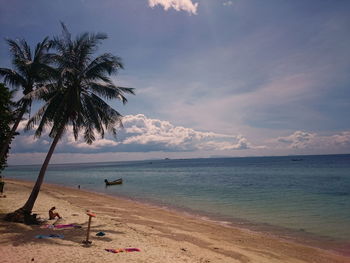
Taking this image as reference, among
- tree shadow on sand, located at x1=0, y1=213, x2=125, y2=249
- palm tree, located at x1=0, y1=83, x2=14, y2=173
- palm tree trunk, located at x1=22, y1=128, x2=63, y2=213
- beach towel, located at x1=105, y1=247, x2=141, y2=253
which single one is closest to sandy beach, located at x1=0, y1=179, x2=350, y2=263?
tree shadow on sand, located at x1=0, y1=213, x2=125, y2=249

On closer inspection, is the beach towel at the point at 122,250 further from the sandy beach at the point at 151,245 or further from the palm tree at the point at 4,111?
the palm tree at the point at 4,111

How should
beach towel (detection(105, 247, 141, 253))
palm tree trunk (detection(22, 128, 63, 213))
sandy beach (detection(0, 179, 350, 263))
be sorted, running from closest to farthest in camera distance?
1. sandy beach (detection(0, 179, 350, 263))
2. beach towel (detection(105, 247, 141, 253))
3. palm tree trunk (detection(22, 128, 63, 213))

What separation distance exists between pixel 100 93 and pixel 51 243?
7.52 m

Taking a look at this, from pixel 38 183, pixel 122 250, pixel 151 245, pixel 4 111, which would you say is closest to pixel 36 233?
pixel 38 183

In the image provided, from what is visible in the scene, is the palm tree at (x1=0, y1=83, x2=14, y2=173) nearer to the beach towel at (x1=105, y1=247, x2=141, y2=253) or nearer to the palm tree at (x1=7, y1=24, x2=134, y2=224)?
the palm tree at (x1=7, y1=24, x2=134, y2=224)

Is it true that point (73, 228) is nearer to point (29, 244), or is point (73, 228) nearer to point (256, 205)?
point (29, 244)

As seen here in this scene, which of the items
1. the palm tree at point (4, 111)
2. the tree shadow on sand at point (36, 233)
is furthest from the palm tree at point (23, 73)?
the tree shadow on sand at point (36, 233)

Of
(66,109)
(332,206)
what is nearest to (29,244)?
(66,109)

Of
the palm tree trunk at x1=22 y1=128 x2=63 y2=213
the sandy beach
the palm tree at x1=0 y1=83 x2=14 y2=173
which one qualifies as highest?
the palm tree at x1=0 y1=83 x2=14 y2=173

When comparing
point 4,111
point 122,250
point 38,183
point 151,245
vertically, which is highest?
point 4,111

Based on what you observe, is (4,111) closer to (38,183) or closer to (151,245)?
(38,183)

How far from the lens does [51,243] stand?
8844 mm

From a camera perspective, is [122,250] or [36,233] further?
[36,233]

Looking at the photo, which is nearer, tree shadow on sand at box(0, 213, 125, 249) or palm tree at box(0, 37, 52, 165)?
tree shadow on sand at box(0, 213, 125, 249)
